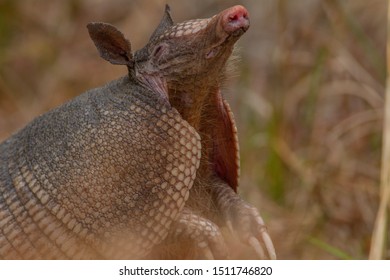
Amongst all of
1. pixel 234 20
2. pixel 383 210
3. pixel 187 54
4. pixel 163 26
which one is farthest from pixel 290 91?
pixel 234 20

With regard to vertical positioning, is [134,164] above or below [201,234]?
above

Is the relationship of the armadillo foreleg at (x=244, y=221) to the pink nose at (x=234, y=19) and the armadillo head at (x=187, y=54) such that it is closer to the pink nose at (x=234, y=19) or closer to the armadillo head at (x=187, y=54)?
the armadillo head at (x=187, y=54)

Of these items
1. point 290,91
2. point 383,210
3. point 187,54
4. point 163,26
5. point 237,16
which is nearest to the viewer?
point 237,16

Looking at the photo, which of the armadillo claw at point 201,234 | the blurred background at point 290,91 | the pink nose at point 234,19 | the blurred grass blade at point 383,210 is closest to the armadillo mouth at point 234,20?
the pink nose at point 234,19

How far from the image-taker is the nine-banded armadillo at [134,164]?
142 inches

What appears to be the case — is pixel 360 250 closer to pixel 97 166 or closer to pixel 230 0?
pixel 97 166

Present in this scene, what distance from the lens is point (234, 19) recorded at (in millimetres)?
3580

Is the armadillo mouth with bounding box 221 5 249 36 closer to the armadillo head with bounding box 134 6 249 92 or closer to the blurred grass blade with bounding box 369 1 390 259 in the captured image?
the armadillo head with bounding box 134 6 249 92

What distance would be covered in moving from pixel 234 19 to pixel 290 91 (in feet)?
13.4

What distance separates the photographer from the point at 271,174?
670 centimetres

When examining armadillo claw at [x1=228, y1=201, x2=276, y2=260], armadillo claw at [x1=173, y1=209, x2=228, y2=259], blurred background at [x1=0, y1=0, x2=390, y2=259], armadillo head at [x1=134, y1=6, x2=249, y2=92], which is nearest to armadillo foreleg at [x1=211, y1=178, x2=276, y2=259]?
armadillo claw at [x1=228, y1=201, x2=276, y2=260]

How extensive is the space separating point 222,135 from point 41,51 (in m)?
5.86

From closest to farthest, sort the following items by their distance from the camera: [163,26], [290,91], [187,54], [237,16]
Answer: [237,16] → [187,54] → [163,26] → [290,91]

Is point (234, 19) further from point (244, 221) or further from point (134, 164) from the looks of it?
point (244, 221)
